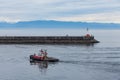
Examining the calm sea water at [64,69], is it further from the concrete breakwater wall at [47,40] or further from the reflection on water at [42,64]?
the concrete breakwater wall at [47,40]

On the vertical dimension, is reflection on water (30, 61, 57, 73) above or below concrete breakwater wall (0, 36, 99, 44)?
below

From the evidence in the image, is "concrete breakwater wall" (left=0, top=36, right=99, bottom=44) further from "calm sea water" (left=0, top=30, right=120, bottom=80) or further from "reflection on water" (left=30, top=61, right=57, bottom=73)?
"reflection on water" (left=30, top=61, right=57, bottom=73)

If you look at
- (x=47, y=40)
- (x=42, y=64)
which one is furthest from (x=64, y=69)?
(x=47, y=40)

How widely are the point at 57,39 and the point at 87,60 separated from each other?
158 ft

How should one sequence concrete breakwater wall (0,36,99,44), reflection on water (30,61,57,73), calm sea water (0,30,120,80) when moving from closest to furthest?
1. calm sea water (0,30,120,80)
2. reflection on water (30,61,57,73)
3. concrete breakwater wall (0,36,99,44)

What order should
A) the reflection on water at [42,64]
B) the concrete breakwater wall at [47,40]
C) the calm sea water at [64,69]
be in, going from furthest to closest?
the concrete breakwater wall at [47,40] < the reflection on water at [42,64] < the calm sea water at [64,69]

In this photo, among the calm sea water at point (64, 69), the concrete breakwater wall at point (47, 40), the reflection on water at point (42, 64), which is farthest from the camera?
the concrete breakwater wall at point (47, 40)

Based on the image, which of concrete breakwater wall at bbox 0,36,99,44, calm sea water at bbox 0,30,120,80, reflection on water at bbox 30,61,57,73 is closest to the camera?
calm sea water at bbox 0,30,120,80

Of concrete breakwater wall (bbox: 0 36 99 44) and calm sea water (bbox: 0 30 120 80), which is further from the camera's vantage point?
concrete breakwater wall (bbox: 0 36 99 44)

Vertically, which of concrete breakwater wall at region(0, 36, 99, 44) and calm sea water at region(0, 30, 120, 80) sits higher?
concrete breakwater wall at region(0, 36, 99, 44)

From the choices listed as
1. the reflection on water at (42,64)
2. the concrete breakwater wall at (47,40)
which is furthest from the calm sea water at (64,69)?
the concrete breakwater wall at (47,40)

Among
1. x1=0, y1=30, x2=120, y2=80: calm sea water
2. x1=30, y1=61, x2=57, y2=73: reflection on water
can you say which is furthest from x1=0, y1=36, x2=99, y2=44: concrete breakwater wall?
x1=30, y1=61, x2=57, y2=73: reflection on water

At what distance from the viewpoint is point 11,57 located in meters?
93.0

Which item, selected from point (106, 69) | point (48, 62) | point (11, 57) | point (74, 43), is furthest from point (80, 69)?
point (74, 43)
